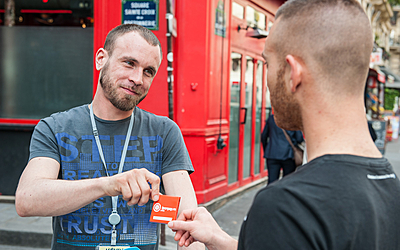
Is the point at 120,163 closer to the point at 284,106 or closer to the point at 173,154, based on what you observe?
the point at 173,154

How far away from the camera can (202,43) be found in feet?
19.4

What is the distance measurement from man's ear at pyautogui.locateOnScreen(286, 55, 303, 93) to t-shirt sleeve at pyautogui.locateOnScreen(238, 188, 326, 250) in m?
0.33

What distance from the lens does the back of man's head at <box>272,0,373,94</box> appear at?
1.03 m

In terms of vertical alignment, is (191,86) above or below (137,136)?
above

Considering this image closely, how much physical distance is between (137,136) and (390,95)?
26047 millimetres

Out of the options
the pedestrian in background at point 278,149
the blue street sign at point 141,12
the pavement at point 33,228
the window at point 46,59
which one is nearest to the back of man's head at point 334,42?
the pavement at point 33,228

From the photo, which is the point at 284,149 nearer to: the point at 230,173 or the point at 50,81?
the point at 230,173

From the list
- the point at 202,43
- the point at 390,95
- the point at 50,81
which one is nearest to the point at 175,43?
the point at 202,43

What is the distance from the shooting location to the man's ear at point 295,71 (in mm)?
1057

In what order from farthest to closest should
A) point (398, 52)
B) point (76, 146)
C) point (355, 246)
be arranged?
1. point (398, 52)
2. point (76, 146)
3. point (355, 246)

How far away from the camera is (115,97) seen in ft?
6.26

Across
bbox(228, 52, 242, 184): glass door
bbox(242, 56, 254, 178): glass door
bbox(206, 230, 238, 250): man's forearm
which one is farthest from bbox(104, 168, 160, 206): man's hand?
bbox(242, 56, 254, 178): glass door

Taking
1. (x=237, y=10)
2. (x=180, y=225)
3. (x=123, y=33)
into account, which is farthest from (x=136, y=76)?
(x=237, y=10)

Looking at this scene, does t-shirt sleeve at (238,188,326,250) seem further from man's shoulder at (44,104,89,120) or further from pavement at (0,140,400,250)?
pavement at (0,140,400,250)
